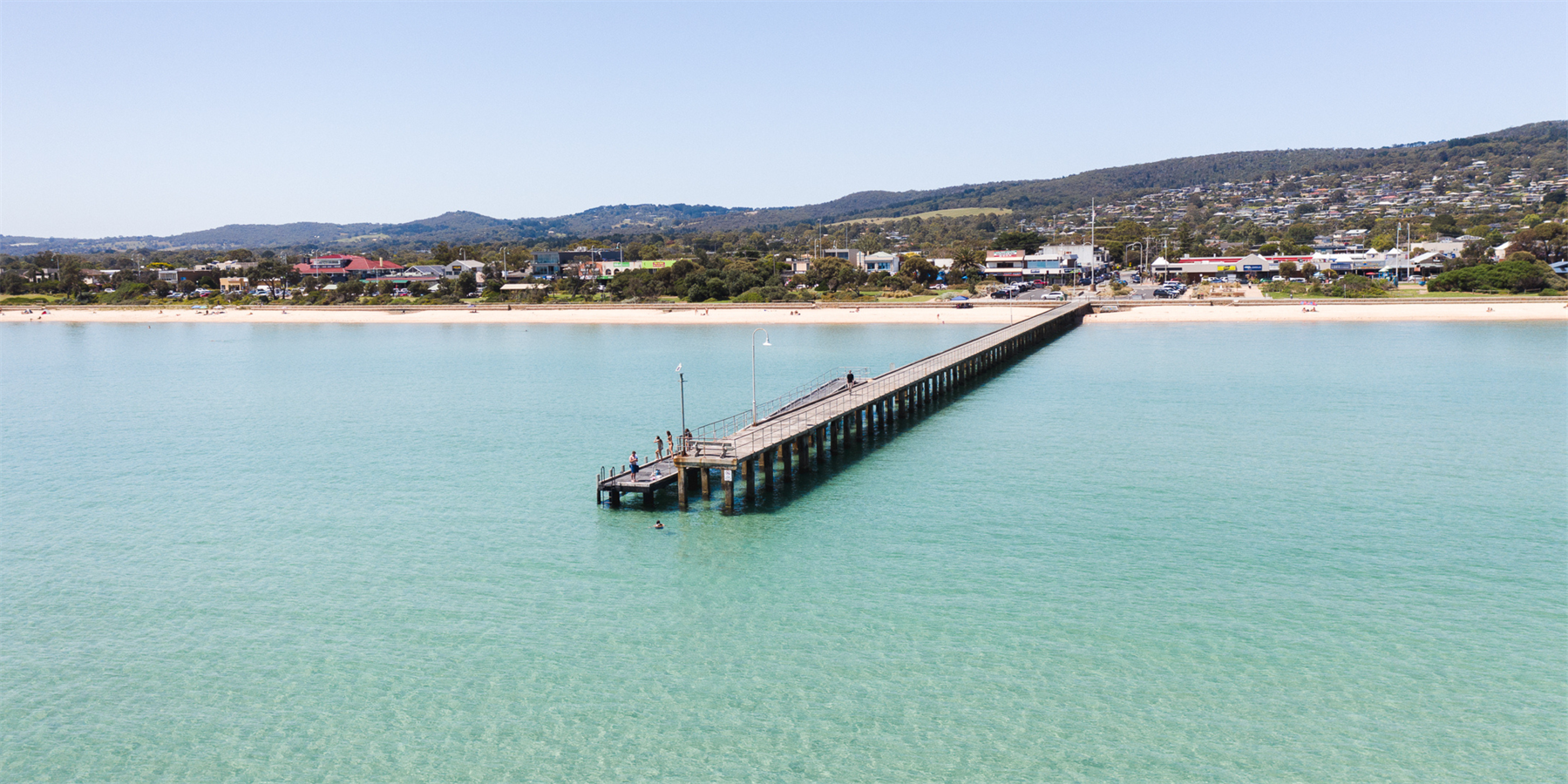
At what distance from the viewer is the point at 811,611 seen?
22734mm

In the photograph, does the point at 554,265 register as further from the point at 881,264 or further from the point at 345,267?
the point at 881,264

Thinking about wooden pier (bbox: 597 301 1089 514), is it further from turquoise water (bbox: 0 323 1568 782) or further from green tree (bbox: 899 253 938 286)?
green tree (bbox: 899 253 938 286)

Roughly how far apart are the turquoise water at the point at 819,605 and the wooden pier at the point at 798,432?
1.40 meters

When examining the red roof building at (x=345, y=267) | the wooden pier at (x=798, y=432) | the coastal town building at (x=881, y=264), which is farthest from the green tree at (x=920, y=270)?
the red roof building at (x=345, y=267)

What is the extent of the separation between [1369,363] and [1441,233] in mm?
149454

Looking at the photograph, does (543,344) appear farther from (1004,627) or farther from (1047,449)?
(1004,627)

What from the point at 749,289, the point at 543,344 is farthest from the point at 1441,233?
the point at 543,344

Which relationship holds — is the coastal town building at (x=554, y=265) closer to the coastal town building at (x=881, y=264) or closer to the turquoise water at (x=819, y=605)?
the coastal town building at (x=881, y=264)

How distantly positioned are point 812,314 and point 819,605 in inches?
3547

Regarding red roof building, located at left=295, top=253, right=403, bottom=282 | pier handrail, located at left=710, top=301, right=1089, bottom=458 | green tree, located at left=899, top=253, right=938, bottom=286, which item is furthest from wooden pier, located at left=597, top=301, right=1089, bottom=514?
red roof building, located at left=295, top=253, right=403, bottom=282

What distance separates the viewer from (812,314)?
368 ft

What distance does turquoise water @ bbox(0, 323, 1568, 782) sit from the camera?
56.0 feet

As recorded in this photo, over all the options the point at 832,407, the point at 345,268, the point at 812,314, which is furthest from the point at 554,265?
the point at 832,407

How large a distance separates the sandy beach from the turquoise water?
55473 millimetres
